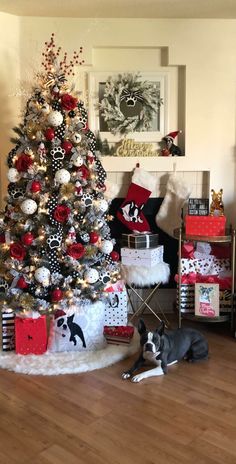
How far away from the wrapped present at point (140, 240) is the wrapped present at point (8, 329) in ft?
3.43

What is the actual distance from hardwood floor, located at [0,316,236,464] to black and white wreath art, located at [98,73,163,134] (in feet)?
6.37

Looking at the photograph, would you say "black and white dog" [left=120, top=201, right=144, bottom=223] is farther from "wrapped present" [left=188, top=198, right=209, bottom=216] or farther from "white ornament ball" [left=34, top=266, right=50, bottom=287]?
"white ornament ball" [left=34, top=266, right=50, bottom=287]

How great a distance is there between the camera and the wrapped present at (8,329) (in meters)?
3.07

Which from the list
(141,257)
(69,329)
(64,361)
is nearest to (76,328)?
(69,329)

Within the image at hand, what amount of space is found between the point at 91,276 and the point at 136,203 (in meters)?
0.96

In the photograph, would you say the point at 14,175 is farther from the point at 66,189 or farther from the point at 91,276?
the point at 91,276

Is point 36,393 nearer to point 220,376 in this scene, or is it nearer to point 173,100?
point 220,376

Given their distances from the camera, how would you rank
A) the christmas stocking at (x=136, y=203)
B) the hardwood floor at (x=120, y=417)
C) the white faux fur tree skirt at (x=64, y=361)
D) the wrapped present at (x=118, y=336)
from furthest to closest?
the christmas stocking at (x=136, y=203) < the wrapped present at (x=118, y=336) < the white faux fur tree skirt at (x=64, y=361) < the hardwood floor at (x=120, y=417)

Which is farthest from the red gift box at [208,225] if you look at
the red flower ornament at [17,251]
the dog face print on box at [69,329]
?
the red flower ornament at [17,251]

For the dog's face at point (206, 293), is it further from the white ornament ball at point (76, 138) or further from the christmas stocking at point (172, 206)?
the white ornament ball at point (76, 138)

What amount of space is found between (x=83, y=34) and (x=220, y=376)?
2799 mm

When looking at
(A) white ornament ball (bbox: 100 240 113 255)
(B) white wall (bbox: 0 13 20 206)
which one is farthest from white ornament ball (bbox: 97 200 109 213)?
(B) white wall (bbox: 0 13 20 206)

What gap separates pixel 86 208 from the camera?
3.11 m

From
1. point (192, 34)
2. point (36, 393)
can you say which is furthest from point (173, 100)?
point (36, 393)
